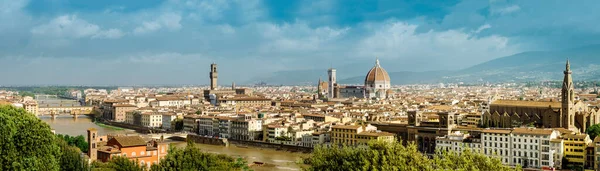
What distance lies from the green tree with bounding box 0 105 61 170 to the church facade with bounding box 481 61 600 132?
26.4 m

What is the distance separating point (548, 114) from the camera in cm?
3491

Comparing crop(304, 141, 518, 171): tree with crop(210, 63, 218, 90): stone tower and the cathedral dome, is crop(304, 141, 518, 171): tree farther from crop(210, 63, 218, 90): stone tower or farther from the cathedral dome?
crop(210, 63, 218, 90): stone tower

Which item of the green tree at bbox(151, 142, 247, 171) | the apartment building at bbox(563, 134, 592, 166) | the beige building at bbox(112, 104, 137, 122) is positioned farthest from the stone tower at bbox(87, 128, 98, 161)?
the beige building at bbox(112, 104, 137, 122)

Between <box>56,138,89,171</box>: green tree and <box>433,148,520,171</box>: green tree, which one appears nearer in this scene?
<box>433,148,520,171</box>: green tree

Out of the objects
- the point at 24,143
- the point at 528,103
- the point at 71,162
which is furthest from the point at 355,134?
the point at 24,143

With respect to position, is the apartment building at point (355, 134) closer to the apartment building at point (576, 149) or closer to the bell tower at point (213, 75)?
the apartment building at point (576, 149)

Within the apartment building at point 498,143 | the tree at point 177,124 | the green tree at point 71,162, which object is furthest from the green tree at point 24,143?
the tree at point 177,124

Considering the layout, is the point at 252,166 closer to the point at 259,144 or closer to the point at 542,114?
the point at 259,144

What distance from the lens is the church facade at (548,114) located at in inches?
1294

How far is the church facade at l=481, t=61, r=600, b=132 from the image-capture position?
108ft

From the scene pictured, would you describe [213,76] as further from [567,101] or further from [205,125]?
[567,101]

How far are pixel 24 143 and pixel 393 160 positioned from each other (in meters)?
7.32

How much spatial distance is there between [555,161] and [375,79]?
50.3 meters

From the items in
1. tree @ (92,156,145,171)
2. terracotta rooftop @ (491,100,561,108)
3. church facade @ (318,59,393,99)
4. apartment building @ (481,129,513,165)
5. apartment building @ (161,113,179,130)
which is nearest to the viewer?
tree @ (92,156,145,171)
